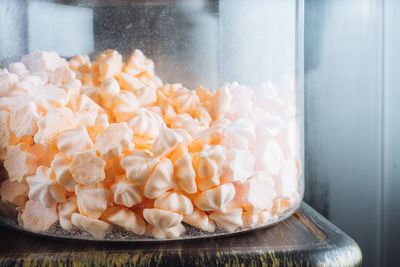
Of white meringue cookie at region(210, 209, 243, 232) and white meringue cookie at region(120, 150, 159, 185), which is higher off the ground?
white meringue cookie at region(120, 150, 159, 185)

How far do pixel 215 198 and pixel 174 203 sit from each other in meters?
0.03

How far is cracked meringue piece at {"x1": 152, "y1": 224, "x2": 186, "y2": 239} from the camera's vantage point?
0.32 metres

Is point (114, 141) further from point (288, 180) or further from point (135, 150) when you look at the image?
point (288, 180)

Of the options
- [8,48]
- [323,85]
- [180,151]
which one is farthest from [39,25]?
[323,85]

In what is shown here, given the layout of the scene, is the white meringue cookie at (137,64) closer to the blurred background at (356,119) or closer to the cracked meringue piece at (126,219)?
the cracked meringue piece at (126,219)

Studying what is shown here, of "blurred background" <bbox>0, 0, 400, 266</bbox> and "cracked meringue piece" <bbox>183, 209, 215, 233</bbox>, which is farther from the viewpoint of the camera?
"blurred background" <bbox>0, 0, 400, 266</bbox>

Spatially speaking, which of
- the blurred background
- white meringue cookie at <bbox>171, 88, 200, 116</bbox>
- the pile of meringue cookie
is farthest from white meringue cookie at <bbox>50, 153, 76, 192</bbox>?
the blurred background

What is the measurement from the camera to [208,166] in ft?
1.00

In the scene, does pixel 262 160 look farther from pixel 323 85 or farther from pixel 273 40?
pixel 323 85

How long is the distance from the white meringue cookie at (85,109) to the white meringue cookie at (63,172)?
0.12 feet

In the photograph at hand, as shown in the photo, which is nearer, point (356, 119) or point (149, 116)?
point (149, 116)

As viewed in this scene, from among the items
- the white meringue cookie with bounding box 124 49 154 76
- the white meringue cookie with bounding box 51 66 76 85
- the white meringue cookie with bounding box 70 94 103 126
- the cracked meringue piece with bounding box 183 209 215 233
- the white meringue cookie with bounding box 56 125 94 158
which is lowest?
the cracked meringue piece with bounding box 183 209 215 233

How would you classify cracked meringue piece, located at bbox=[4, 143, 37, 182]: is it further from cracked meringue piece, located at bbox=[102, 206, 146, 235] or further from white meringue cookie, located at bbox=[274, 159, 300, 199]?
white meringue cookie, located at bbox=[274, 159, 300, 199]

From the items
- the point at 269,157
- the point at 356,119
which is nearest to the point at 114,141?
the point at 269,157
